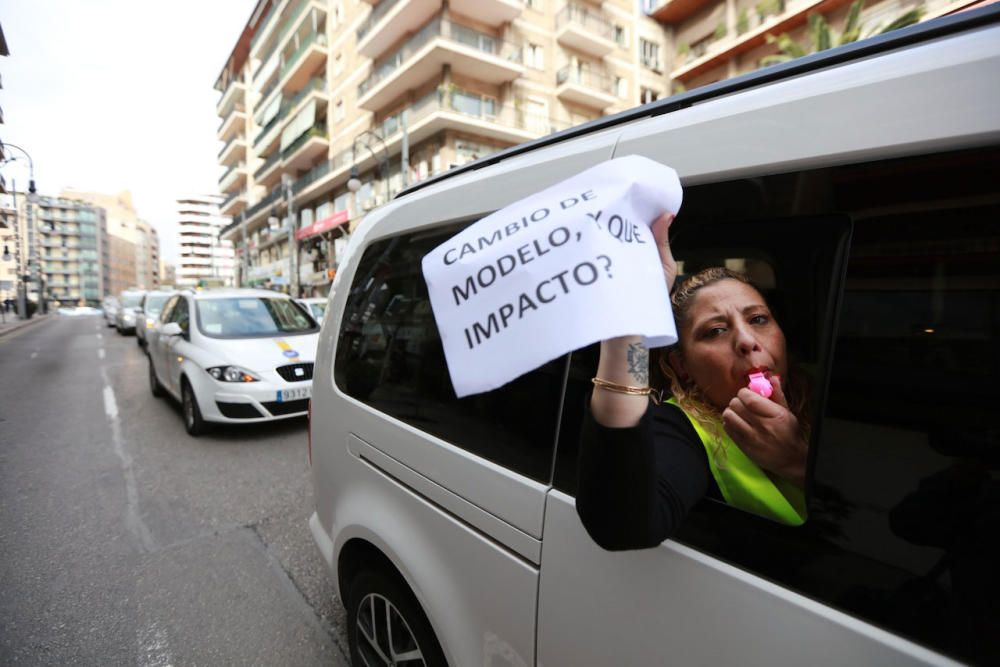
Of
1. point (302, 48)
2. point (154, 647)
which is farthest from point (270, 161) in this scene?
point (154, 647)

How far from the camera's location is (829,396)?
32.2 inches

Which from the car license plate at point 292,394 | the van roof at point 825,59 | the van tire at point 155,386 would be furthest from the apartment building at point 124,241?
the van roof at point 825,59

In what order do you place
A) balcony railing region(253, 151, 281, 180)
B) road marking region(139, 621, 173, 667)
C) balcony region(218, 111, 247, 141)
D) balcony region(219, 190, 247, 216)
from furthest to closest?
balcony region(219, 190, 247, 216)
balcony region(218, 111, 247, 141)
balcony railing region(253, 151, 281, 180)
road marking region(139, 621, 173, 667)

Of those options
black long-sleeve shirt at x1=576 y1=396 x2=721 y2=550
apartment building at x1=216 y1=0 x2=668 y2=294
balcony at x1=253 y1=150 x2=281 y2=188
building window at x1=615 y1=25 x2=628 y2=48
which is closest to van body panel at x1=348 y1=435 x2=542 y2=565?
black long-sleeve shirt at x1=576 y1=396 x2=721 y2=550

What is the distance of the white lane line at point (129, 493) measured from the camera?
123 inches

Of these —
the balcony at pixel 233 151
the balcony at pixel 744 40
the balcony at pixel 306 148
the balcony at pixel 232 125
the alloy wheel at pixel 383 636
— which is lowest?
the alloy wheel at pixel 383 636

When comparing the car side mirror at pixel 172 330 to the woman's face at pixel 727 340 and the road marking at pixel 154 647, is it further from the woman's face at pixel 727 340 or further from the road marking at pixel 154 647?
the woman's face at pixel 727 340

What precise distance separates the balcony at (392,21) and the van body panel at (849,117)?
24129mm

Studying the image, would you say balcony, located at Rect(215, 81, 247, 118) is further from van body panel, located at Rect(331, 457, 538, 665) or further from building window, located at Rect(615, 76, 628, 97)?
van body panel, located at Rect(331, 457, 538, 665)

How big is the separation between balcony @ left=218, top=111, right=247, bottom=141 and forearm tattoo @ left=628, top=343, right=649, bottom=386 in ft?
187

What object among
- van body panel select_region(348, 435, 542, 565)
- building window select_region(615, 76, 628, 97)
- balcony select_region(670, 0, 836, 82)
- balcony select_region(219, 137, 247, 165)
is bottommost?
van body panel select_region(348, 435, 542, 565)

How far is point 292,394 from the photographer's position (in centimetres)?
512

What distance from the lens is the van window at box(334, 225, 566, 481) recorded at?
46.7 inches

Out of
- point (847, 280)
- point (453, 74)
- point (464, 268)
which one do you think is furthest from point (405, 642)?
point (453, 74)
